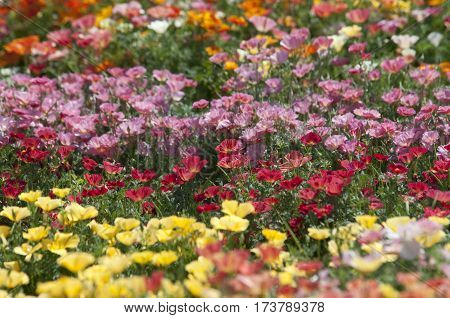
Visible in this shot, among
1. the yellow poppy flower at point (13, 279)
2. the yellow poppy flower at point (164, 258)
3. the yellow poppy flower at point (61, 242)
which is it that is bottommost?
the yellow poppy flower at point (13, 279)

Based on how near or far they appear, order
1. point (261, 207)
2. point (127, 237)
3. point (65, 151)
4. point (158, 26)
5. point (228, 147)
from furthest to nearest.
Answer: point (158, 26) < point (65, 151) < point (228, 147) < point (261, 207) < point (127, 237)

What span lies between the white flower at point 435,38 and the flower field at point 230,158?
0.04 ft

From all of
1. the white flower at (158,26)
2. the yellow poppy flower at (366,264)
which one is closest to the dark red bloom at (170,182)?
the yellow poppy flower at (366,264)

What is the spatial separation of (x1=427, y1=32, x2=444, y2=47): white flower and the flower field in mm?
12

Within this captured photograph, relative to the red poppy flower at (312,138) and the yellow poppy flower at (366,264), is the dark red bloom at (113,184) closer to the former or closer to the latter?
the red poppy flower at (312,138)

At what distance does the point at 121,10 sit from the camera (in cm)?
461

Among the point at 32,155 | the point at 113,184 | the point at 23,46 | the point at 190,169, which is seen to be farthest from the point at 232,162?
the point at 23,46

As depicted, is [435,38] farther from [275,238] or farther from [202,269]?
[202,269]

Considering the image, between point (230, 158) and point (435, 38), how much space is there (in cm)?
192

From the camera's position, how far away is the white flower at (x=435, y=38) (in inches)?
163

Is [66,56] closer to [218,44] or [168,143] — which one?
[218,44]

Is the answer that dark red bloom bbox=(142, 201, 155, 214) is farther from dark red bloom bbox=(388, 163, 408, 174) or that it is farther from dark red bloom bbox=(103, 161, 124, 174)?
dark red bloom bbox=(388, 163, 408, 174)

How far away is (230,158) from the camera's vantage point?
8.96ft
